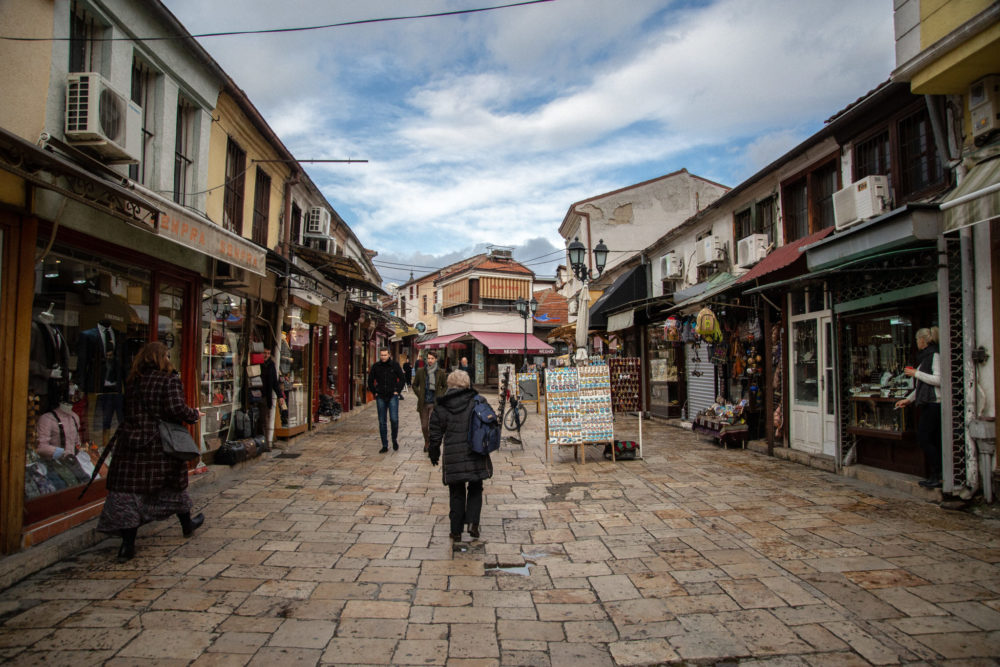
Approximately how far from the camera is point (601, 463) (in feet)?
31.2

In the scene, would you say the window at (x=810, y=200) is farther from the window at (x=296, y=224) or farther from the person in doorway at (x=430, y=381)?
the window at (x=296, y=224)

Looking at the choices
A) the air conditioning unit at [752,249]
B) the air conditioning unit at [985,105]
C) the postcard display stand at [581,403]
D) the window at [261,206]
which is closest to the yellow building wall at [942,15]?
the air conditioning unit at [985,105]

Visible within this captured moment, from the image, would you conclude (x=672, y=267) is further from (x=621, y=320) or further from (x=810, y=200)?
(x=810, y=200)

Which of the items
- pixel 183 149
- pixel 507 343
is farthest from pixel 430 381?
pixel 507 343

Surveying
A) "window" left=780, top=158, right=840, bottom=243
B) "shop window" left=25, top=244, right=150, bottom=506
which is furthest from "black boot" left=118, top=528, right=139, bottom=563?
"window" left=780, top=158, right=840, bottom=243

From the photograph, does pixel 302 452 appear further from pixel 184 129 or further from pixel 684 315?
pixel 684 315

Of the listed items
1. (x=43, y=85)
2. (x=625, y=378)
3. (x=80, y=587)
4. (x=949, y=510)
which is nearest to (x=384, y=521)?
(x=80, y=587)

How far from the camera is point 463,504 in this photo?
532cm

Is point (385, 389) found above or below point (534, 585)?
above

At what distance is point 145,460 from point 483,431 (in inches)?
111

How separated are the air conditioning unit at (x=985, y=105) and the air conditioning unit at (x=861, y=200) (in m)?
1.48

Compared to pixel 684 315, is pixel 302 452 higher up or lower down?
lower down

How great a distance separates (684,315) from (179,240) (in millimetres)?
10456

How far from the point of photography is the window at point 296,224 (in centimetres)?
1359
